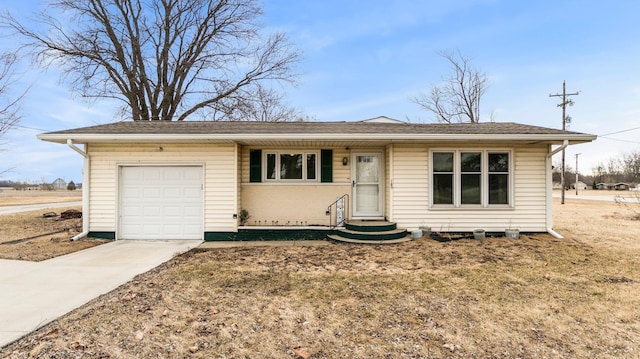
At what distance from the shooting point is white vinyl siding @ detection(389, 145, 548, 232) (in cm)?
812

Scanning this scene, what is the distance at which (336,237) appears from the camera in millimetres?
7770

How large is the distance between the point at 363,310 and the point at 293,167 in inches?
218

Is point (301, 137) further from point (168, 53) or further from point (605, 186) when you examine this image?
point (605, 186)

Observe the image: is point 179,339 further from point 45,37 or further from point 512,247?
point 45,37

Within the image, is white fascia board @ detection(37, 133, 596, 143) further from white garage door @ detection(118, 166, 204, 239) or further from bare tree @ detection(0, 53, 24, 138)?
bare tree @ detection(0, 53, 24, 138)

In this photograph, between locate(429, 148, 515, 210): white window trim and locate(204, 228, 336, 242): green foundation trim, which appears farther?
locate(429, 148, 515, 210): white window trim

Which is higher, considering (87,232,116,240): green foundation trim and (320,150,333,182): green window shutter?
(320,150,333,182): green window shutter

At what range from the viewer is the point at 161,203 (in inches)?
316

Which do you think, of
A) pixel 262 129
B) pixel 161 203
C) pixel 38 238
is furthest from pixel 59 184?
pixel 262 129

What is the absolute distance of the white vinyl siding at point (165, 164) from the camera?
7938mm

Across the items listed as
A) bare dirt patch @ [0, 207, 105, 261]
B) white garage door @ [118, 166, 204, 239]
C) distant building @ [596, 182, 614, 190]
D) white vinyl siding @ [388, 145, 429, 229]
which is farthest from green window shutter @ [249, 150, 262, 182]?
distant building @ [596, 182, 614, 190]

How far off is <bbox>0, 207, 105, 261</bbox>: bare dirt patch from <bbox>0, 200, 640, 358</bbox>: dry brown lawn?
3086 millimetres

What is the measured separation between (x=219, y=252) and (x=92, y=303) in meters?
2.96

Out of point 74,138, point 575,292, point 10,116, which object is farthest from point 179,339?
point 10,116
